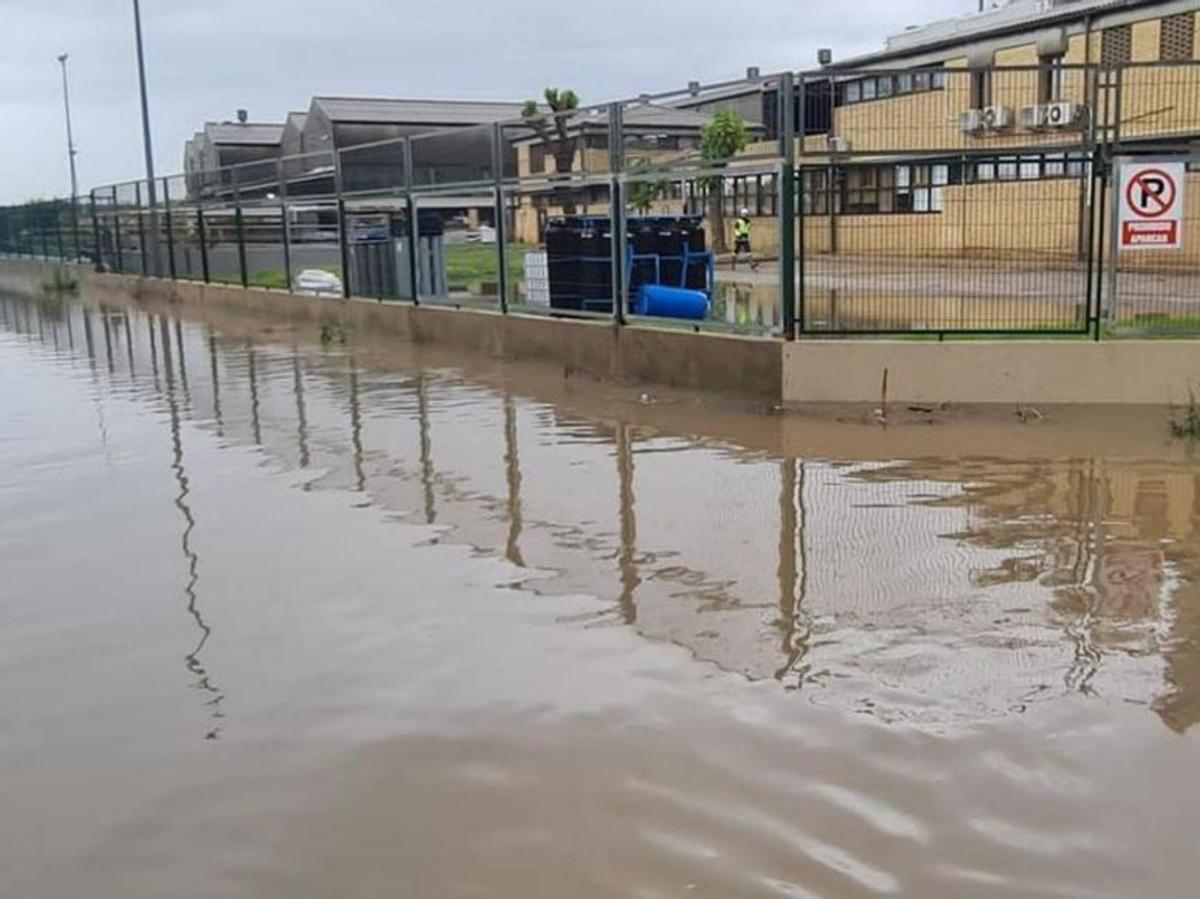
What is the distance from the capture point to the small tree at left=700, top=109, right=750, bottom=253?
1152 centimetres

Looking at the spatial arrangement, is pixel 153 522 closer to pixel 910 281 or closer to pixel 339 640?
pixel 339 640

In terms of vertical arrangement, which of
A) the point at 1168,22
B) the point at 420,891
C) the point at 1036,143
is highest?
the point at 1168,22

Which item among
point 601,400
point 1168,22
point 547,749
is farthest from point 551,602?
point 1168,22

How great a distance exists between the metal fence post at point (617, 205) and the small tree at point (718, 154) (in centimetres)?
80

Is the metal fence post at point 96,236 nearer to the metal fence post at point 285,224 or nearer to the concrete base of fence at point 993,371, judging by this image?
the metal fence post at point 285,224

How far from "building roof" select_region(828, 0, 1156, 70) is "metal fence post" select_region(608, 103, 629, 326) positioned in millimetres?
15136

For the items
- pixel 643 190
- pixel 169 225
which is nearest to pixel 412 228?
pixel 643 190

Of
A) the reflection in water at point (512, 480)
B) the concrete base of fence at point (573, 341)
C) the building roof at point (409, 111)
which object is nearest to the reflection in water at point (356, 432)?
the reflection in water at point (512, 480)

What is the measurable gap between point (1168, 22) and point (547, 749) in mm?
30178

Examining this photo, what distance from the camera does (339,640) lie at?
17.7ft

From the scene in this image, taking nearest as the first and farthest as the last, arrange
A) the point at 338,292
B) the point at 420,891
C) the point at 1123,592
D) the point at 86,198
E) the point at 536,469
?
the point at 420,891
the point at 1123,592
the point at 536,469
the point at 338,292
the point at 86,198

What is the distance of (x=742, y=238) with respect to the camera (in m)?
11.9

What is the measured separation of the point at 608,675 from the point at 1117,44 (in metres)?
30.5

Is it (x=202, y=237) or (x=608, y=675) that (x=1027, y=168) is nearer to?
(x=608, y=675)
